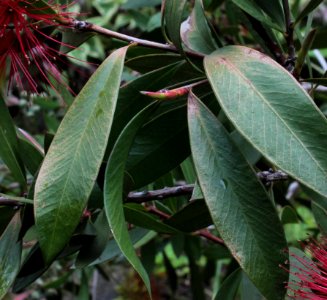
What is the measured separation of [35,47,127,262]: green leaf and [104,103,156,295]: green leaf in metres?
0.03

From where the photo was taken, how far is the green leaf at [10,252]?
0.78 metres

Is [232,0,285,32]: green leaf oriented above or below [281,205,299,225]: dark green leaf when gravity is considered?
above

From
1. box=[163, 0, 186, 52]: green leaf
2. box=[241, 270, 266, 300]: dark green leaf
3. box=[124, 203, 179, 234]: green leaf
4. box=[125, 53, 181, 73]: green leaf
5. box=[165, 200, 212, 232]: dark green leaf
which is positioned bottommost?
box=[241, 270, 266, 300]: dark green leaf

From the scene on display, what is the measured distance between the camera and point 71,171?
65 cm

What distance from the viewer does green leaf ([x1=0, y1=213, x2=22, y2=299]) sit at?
0.78m

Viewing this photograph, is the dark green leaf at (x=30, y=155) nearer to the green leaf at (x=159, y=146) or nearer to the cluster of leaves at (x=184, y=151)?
the cluster of leaves at (x=184, y=151)

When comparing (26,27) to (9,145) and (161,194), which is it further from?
(161,194)

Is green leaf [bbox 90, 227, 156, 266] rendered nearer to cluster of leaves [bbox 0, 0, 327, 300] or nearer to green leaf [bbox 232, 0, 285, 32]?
cluster of leaves [bbox 0, 0, 327, 300]

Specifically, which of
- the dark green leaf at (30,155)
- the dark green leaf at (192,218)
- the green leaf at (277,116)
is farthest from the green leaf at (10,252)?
the green leaf at (277,116)

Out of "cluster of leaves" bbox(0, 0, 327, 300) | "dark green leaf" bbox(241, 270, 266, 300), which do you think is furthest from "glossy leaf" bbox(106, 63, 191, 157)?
"dark green leaf" bbox(241, 270, 266, 300)

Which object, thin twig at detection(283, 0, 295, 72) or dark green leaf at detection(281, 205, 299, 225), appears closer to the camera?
thin twig at detection(283, 0, 295, 72)

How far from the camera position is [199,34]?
0.83 metres

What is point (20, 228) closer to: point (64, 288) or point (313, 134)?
point (313, 134)

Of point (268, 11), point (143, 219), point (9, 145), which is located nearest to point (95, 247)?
point (143, 219)
